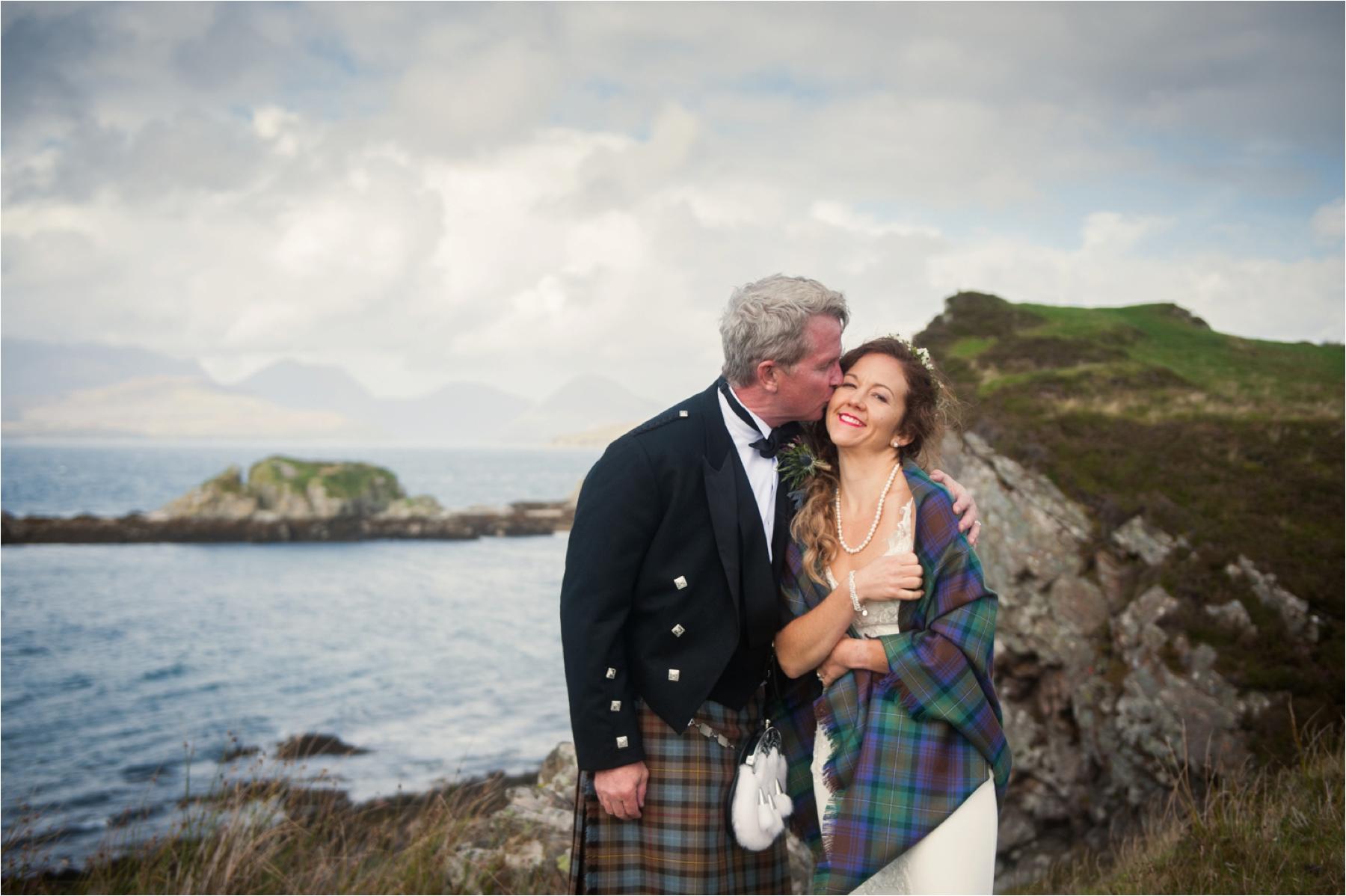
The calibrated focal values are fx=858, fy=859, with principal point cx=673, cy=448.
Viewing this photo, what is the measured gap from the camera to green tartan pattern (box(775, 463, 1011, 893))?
9.65ft

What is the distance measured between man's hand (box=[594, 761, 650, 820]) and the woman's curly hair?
0.98 meters

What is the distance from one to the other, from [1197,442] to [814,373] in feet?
38.4

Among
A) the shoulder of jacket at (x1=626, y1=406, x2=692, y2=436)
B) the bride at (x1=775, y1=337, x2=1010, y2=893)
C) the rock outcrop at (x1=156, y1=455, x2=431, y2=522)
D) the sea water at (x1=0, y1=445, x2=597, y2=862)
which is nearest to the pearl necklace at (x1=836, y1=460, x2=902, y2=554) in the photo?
the bride at (x1=775, y1=337, x2=1010, y2=893)

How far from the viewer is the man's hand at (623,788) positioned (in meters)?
3.17

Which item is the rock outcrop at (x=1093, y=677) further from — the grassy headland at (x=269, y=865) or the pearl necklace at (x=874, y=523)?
the pearl necklace at (x=874, y=523)

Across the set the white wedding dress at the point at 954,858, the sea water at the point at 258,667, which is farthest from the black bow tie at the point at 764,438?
the sea water at the point at 258,667

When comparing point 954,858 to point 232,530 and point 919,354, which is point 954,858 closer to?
point 919,354

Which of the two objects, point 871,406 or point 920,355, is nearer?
point 871,406

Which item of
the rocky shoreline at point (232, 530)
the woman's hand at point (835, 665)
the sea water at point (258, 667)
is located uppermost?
the woman's hand at point (835, 665)

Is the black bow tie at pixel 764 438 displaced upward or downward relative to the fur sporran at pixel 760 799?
upward

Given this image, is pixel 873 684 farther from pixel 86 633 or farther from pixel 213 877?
pixel 86 633

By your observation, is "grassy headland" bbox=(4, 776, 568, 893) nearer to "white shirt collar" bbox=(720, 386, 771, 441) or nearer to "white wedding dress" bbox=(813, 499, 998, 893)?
"white wedding dress" bbox=(813, 499, 998, 893)

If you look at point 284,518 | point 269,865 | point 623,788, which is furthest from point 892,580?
point 284,518

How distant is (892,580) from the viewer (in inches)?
117
